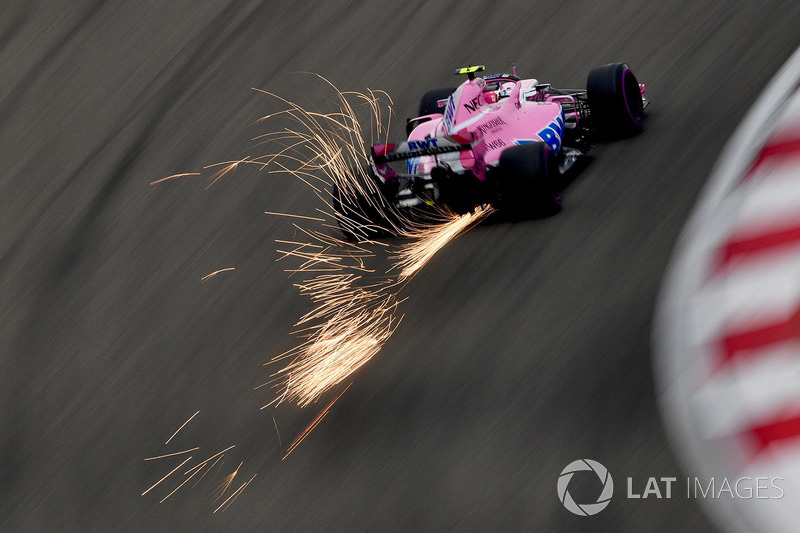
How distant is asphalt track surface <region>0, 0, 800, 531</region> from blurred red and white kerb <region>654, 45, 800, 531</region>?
1.24 m

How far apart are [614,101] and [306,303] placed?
9.74 feet

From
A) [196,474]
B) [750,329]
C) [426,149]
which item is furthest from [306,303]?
[750,329]

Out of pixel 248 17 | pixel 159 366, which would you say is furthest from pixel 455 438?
pixel 248 17

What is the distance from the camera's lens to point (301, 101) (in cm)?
1027

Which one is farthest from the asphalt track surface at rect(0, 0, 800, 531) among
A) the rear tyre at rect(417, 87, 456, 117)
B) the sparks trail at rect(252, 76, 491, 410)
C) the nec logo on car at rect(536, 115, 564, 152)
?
the rear tyre at rect(417, 87, 456, 117)

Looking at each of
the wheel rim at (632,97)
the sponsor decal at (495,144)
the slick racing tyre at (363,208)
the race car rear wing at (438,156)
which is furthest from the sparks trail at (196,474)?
the wheel rim at (632,97)

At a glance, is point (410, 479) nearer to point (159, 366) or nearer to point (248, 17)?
point (159, 366)

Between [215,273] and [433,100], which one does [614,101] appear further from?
[215,273]

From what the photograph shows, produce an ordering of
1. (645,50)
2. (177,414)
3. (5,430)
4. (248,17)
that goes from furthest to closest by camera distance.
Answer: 1. (248,17)
2. (645,50)
3. (5,430)
4. (177,414)

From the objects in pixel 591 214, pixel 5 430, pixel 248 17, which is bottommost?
pixel 5 430

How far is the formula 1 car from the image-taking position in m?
6.50

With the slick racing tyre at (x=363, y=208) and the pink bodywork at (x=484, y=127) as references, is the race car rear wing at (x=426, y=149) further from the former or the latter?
the slick racing tyre at (x=363, y=208)

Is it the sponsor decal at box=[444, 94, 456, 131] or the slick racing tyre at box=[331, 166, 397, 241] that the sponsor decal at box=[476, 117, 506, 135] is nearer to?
the sponsor decal at box=[444, 94, 456, 131]

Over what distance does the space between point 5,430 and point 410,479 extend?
10.5 feet
